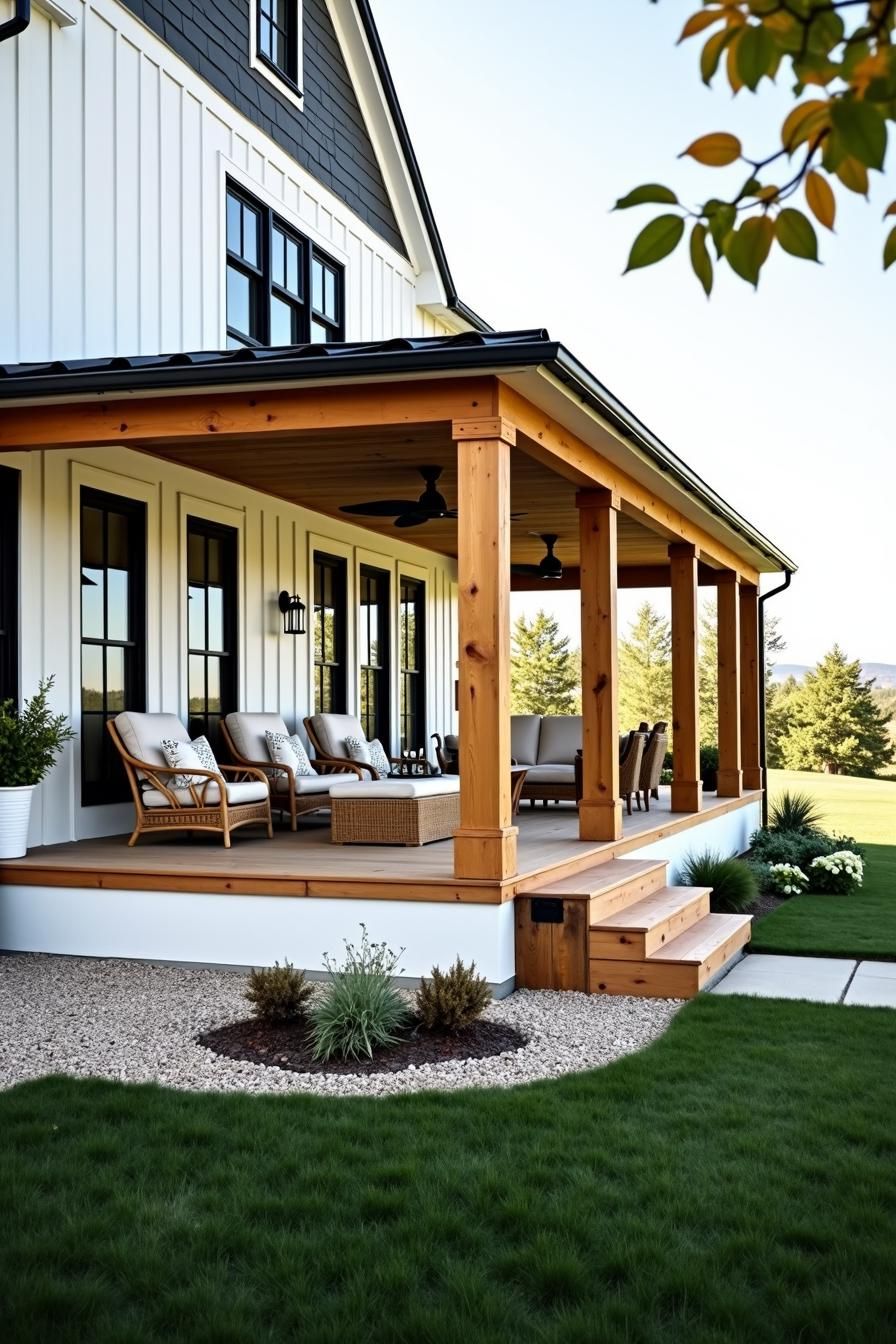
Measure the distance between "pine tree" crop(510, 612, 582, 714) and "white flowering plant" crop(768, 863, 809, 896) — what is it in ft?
107

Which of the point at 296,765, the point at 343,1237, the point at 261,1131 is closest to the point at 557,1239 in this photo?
the point at 343,1237

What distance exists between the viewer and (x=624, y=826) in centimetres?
984

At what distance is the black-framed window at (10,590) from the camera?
7664 millimetres

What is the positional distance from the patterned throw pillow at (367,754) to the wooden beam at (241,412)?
4531mm

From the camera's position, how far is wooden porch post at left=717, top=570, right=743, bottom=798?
13.5 m

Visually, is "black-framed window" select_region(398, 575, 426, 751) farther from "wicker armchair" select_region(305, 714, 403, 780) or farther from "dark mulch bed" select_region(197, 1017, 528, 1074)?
"dark mulch bed" select_region(197, 1017, 528, 1074)

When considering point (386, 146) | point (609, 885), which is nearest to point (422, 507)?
point (609, 885)

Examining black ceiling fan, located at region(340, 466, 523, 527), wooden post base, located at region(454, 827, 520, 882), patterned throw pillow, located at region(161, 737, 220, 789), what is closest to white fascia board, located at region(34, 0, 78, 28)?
black ceiling fan, located at region(340, 466, 523, 527)

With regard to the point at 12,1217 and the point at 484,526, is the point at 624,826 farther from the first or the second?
the point at 12,1217

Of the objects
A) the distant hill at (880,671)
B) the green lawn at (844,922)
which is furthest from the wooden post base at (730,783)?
the distant hill at (880,671)

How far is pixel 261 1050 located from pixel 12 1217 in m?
1.83

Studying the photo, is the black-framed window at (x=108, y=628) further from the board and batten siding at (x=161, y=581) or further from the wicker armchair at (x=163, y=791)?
the wicker armchair at (x=163, y=791)

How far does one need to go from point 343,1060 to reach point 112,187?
6388 millimetres

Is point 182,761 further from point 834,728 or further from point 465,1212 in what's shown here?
point 834,728
